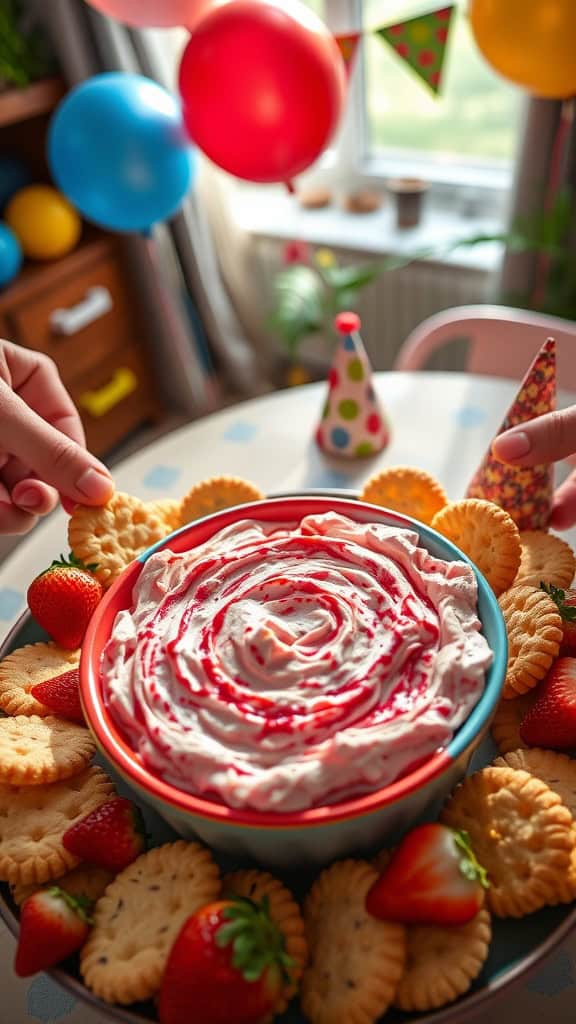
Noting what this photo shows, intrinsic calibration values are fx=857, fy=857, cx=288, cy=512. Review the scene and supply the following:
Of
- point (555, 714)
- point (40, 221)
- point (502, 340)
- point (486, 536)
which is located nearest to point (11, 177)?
point (40, 221)

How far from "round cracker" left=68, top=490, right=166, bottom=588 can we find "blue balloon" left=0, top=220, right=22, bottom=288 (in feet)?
5.34

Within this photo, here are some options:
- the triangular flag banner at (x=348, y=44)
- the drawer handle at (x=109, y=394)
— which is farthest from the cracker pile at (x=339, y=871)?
A: the drawer handle at (x=109, y=394)

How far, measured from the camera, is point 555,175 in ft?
7.38

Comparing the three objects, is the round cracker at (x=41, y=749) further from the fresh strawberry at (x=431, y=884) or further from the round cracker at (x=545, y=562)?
the round cracker at (x=545, y=562)

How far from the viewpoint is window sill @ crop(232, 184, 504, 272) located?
279 centimetres

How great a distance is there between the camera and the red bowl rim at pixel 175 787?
77 cm

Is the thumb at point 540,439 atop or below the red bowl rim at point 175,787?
atop

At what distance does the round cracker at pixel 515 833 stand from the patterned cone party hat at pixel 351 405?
2.48 ft

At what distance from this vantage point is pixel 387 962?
74 cm

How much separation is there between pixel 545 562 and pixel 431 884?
480 millimetres

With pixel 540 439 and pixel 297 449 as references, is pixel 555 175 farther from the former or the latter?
pixel 540 439

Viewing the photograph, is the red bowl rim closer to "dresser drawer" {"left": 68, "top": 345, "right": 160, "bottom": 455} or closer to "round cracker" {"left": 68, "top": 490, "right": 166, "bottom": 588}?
"round cracker" {"left": 68, "top": 490, "right": 166, "bottom": 588}

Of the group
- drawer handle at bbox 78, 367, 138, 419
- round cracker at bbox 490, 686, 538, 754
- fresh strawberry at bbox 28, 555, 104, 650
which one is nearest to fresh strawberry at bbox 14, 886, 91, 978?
fresh strawberry at bbox 28, 555, 104, 650

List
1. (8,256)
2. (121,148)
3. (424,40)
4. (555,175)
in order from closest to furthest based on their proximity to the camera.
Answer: (424,40), (121,148), (555,175), (8,256)
